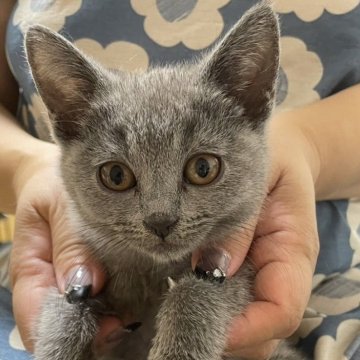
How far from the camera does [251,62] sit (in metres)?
1.15

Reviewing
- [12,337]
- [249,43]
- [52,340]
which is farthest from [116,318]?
[249,43]

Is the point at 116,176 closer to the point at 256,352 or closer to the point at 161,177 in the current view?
the point at 161,177

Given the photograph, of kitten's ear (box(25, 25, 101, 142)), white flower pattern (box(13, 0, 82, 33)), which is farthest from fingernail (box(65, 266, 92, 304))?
white flower pattern (box(13, 0, 82, 33))

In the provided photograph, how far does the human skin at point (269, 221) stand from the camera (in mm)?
1154

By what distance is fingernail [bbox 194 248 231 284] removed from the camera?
1.15m

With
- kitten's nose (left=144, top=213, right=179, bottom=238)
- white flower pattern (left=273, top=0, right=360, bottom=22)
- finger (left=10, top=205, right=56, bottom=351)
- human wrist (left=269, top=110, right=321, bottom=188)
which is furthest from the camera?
white flower pattern (left=273, top=0, right=360, bottom=22)

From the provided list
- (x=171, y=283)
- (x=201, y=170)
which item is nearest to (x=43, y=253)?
(x=171, y=283)

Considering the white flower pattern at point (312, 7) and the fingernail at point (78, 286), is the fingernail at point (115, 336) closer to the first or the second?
the fingernail at point (78, 286)

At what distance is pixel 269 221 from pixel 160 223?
331 millimetres

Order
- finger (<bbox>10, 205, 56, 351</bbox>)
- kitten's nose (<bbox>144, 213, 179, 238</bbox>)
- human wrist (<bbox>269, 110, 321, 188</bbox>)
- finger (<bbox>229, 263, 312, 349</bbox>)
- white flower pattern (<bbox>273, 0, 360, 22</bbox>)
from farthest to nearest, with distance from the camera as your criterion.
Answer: white flower pattern (<bbox>273, 0, 360, 22</bbox>) < human wrist (<bbox>269, 110, 321, 188</bbox>) < finger (<bbox>10, 205, 56, 351</bbox>) < finger (<bbox>229, 263, 312, 349</bbox>) < kitten's nose (<bbox>144, 213, 179, 238</bbox>)

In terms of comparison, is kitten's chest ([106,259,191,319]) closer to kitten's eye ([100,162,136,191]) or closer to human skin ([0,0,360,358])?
human skin ([0,0,360,358])

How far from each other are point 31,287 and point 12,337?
0.45 feet

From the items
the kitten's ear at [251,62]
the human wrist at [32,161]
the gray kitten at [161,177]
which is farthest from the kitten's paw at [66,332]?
the kitten's ear at [251,62]

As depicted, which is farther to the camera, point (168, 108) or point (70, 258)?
point (70, 258)
